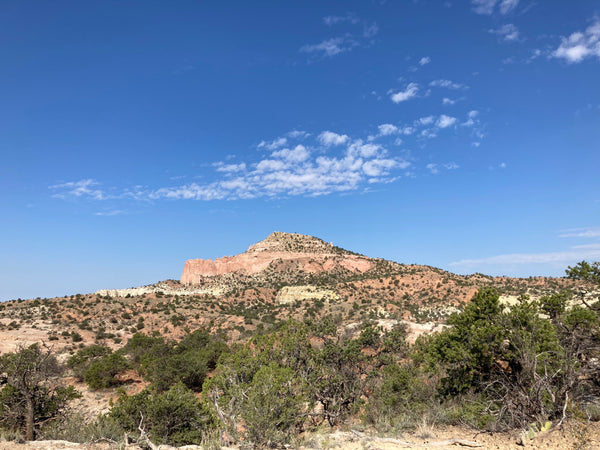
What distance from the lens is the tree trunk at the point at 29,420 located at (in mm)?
11047

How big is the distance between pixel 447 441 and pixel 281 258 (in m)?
74.7

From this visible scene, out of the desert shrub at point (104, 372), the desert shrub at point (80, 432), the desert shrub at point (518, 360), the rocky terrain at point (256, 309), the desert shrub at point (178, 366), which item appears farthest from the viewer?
the rocky terrain at point (256, 309)

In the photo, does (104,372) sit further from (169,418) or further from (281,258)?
(281,258)

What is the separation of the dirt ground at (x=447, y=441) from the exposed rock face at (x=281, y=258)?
66485 mm

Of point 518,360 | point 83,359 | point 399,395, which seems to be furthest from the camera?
point 83,359

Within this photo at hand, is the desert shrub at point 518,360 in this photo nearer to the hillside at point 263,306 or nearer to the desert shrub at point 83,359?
the hillside at point 263,306

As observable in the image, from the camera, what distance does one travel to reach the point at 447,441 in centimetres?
737

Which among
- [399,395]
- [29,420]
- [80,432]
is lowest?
[399,395]

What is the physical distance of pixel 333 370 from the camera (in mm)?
15078

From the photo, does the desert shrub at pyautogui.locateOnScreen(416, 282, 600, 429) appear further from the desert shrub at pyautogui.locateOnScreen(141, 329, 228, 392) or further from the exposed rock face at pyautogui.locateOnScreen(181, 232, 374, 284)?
the exposed rock face at pyautogui.locateOnScreen(181, 232, 374, 284)

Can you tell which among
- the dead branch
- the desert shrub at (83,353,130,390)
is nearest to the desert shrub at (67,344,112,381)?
the desert shrub at (83,353,130,390)

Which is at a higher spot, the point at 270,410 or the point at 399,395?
the point at 270,410

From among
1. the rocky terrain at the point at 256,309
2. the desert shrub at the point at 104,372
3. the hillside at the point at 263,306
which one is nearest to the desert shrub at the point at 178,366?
the rocky terrain at the point at 256,309

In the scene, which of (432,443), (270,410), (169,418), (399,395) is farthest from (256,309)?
(432,443)
